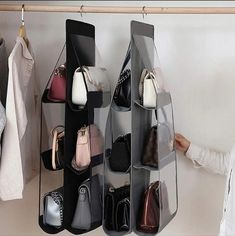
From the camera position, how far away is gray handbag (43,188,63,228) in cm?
153

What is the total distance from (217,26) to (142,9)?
0.46 meters

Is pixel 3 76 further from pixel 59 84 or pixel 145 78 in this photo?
pixel 145 78

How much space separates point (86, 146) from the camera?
4.75 feet

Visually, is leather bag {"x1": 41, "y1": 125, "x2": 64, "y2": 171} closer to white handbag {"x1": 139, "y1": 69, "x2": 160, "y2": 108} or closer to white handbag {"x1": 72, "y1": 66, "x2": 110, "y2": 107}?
white handbag {"x1": 72, "y1": 66, "x2": 110, "y2": 107}

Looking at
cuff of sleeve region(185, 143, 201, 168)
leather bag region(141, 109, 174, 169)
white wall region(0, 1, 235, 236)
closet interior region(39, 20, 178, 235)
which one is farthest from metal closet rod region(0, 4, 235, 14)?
cuff of sleeve region(185, 143, 201, 168)

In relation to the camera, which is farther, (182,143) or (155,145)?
(182,143)

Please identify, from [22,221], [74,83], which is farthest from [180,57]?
[22,221]

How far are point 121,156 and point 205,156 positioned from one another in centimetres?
49

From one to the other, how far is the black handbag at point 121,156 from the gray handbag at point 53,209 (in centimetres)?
28

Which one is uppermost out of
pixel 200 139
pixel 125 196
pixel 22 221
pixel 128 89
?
pixel 128 89

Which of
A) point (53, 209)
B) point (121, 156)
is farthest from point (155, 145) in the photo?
point (53, 209)

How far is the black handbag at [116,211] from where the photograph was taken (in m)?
1.49

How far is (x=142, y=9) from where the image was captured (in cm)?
152

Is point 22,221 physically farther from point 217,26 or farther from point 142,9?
point 217,26
